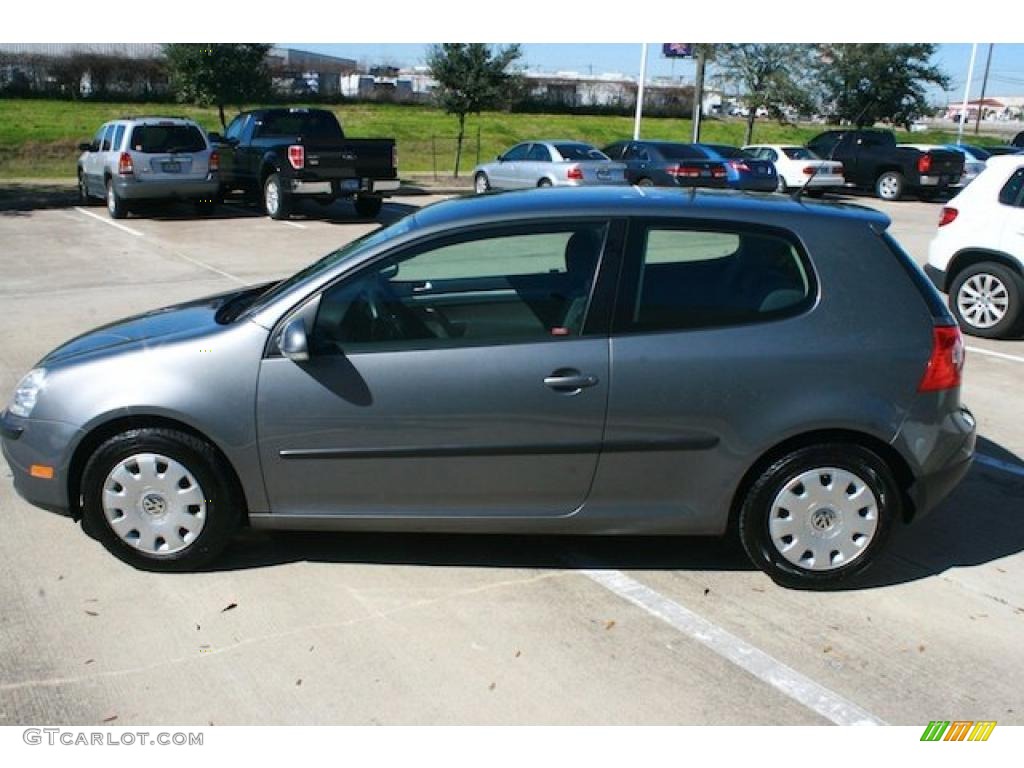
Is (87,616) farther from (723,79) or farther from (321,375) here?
(723,79)

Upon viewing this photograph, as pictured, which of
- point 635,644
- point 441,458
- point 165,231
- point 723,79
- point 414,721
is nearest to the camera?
point 414,721

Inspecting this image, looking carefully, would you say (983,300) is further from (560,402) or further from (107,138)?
(107,138)

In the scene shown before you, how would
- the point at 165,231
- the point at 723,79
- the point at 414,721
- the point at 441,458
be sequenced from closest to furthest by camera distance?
the point at 414,721 → the point at 441,458 → the point at 165,231 → the point at 723,79

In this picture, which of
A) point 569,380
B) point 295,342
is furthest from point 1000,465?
point 295,342

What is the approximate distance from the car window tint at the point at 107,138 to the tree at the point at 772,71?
21128 millimetres

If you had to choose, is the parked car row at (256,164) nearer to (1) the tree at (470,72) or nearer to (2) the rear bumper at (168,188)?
(2) the rear bumper at (168,188)

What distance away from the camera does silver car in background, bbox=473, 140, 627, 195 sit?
773 inches

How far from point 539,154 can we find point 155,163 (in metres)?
7.77

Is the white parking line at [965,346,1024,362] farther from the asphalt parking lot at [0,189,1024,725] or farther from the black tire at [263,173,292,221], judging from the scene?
the black tire at [263,173,292,221]

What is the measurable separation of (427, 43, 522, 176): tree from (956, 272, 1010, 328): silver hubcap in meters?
18.9

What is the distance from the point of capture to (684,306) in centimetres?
412

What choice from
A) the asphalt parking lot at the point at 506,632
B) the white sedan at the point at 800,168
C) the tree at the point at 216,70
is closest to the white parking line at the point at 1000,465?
the asphalt parking lot at the point at 506,632

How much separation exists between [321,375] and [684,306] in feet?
5.00

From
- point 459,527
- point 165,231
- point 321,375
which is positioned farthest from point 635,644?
point 165,231
